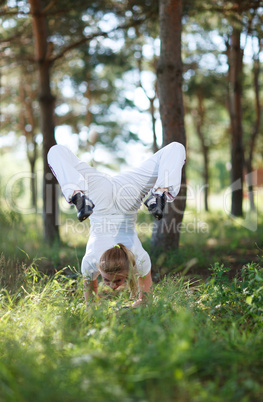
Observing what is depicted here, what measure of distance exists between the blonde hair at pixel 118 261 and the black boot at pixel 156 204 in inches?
18.1

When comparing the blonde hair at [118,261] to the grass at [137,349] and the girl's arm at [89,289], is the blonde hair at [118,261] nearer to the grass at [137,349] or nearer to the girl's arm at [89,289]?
the girl's arm at [89,289]

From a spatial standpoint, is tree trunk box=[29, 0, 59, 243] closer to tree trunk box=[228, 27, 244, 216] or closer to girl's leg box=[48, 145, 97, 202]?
girl's leg box=[48, 145, 97, 202]

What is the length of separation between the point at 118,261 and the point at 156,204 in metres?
0.60

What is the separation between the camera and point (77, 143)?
21141 mm

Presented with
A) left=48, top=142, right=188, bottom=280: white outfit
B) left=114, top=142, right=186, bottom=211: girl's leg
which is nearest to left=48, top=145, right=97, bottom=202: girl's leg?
left=48, top=142, right=188, bottom=280: white outfit

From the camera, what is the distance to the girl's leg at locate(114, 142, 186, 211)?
3727 millimetres

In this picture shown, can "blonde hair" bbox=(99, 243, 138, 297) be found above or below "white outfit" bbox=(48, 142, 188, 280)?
below

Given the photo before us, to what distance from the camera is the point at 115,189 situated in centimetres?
409

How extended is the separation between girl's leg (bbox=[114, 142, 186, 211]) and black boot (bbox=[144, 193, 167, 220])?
9cm

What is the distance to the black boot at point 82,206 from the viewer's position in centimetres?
337

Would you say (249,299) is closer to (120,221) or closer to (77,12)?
(120,221)

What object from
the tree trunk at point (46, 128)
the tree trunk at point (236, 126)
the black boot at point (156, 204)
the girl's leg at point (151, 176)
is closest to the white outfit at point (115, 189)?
the girl's leg at point (151, 176)

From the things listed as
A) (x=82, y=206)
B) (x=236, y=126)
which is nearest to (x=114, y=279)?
(x=82, y=206)

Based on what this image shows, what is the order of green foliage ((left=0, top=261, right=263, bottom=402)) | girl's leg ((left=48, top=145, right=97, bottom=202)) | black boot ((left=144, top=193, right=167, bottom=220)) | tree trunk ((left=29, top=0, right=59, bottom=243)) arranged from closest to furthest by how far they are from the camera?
green foliage ((left=0, top=261, right=263, bottom=402)), black boot ((left=144, top=193, right=167, bottom=220)), girl's leg ((left=48, top=145, right=97, bottom=202)), tree trunk ((left=29, top=0, right=59, bottom=243))
